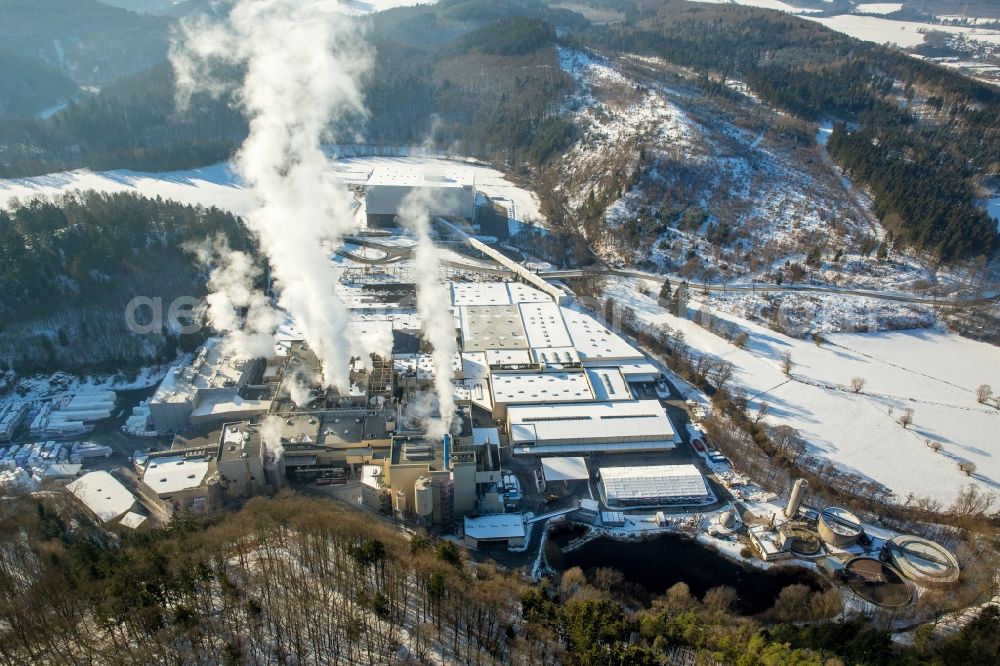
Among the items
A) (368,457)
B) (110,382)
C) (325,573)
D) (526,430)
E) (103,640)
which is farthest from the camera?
(110,382)

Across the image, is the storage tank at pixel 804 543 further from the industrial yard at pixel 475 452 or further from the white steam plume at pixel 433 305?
the white steam plume at pixel 433 305

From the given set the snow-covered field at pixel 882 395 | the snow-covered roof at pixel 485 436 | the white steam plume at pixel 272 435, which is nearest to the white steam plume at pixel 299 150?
the white steam plume at pixel 272 435

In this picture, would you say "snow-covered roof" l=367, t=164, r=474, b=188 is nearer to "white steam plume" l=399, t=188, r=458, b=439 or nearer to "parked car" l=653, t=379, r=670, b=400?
"white steam plume" l=399, t=188, r=458, b=439

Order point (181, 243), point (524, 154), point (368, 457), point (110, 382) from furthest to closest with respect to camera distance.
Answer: point (524, 154), point (181, 243), point (110, 382), point (368, 457)

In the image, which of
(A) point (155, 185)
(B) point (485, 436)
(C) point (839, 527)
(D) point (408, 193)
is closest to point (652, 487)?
(C) point (839, 527)

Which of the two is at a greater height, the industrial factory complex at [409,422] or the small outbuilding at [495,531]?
the industrial factory complex at [409,422]

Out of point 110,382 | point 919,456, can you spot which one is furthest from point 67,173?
point 919,456

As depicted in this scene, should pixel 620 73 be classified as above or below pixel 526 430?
above

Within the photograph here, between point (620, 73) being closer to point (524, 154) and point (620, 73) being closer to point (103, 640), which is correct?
point (524, 154)
